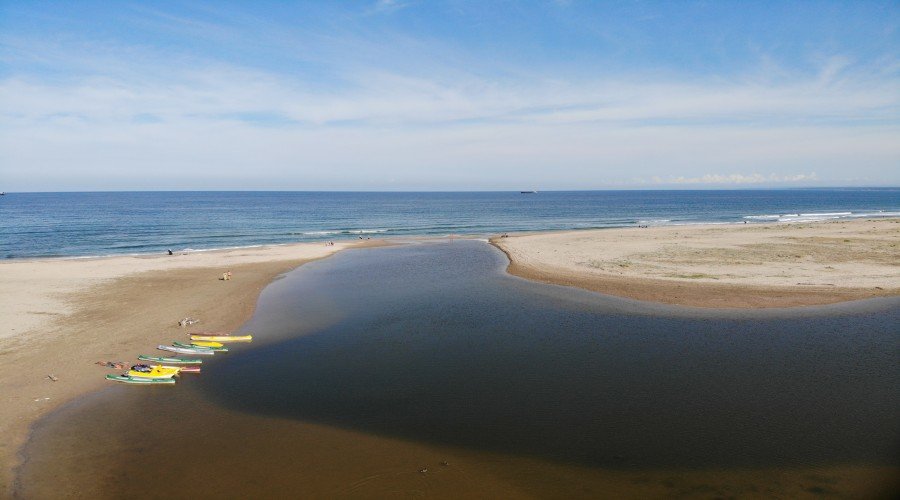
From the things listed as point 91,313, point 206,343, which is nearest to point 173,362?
point 206,343

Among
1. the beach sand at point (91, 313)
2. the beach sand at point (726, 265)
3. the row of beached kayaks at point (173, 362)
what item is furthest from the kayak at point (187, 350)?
the beach sand at point (726, 265)

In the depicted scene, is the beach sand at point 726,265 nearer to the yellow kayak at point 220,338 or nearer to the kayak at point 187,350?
the yellow kayak at point 220,338

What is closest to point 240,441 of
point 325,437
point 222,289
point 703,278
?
point 325,437

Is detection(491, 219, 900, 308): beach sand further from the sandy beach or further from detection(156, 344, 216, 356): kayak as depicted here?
detection(156, 344, 216, 356): kayak

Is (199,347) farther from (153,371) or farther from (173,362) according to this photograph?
(153,371)

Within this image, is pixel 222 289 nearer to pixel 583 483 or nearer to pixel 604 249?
pixel 583 483

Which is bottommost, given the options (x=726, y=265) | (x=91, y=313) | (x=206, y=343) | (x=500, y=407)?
(x=500, y=407)
